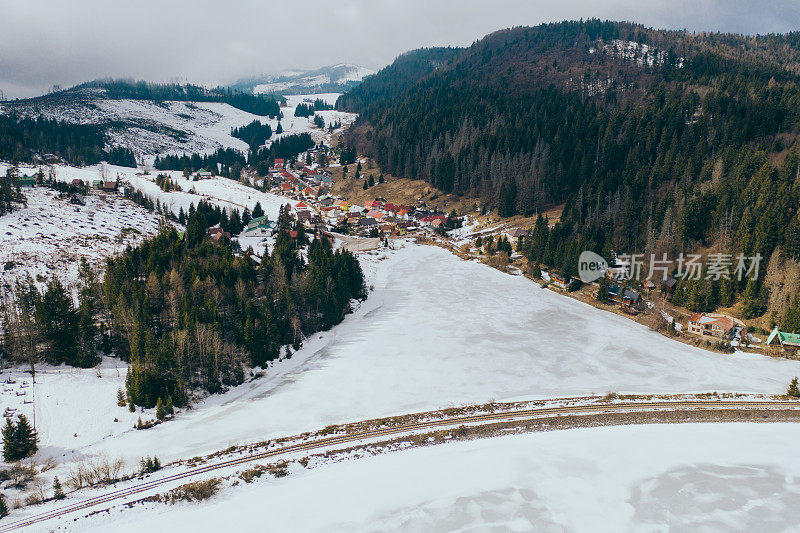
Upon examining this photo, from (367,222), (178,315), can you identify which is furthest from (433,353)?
(367,222)

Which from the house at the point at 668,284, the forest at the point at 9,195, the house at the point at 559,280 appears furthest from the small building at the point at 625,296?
the forest at the point at 9,195

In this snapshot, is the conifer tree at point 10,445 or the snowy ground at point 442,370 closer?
the conifer tree at point 10,445

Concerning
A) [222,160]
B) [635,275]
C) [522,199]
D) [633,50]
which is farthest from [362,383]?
[633,50]

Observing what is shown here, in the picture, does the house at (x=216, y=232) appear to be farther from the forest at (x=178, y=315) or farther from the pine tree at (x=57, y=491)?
the pine tree at (x=57, y=491)

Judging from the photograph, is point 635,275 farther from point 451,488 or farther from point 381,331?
point 451,488

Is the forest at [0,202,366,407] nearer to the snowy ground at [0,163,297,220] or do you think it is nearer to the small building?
the small building

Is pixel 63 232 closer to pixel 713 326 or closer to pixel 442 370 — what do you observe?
pixel 442 370
